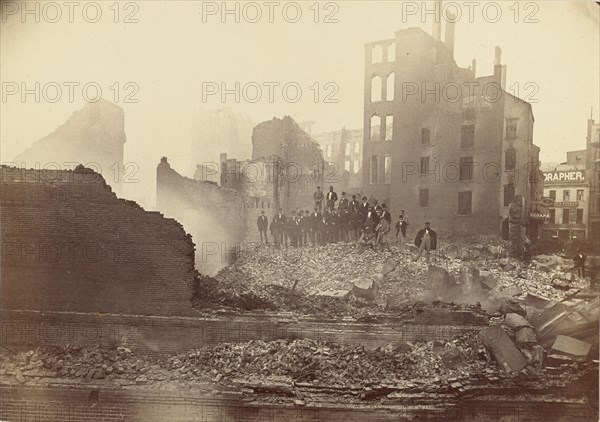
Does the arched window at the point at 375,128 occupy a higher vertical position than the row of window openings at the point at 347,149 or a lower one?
higher

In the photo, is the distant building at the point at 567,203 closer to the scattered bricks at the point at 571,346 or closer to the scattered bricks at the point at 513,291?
the scattered bricks at the point at 513,291

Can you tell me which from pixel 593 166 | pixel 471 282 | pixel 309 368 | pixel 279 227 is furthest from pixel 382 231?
pixel 593 166

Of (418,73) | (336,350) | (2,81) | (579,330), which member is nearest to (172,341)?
(336,350)

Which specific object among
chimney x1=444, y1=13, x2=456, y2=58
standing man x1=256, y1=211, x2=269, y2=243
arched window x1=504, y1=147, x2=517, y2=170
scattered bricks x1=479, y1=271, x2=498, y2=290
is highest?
chimney x1=444, y1=13, x2=456, y2=58

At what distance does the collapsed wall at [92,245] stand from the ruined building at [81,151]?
0.43 ft

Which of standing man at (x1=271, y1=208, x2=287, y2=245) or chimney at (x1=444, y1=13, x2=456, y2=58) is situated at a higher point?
chimney at (x1=444, y1=13, x2=456, y2=58)

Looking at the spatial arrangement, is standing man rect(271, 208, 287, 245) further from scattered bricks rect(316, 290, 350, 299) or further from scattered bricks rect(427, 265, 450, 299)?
scattered bricks rect(427, 265, 450, 299)

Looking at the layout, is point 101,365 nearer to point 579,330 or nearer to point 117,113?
point 117,113

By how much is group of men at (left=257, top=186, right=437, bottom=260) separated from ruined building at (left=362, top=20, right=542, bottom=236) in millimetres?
218

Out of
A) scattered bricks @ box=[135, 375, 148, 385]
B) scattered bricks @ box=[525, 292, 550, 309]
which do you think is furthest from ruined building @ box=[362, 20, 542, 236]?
scattered bricks @ box=[135, 375, 148, 385]

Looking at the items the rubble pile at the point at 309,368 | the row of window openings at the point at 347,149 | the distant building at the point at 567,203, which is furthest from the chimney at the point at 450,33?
the rubble pile at the point at 309,368

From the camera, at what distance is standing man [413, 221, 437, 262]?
6.54 m

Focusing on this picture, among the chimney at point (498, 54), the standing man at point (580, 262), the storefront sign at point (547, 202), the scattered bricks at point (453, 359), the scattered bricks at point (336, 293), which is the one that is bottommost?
the scattered bricks at point (453, 359)

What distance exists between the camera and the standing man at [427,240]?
6.54 meters
